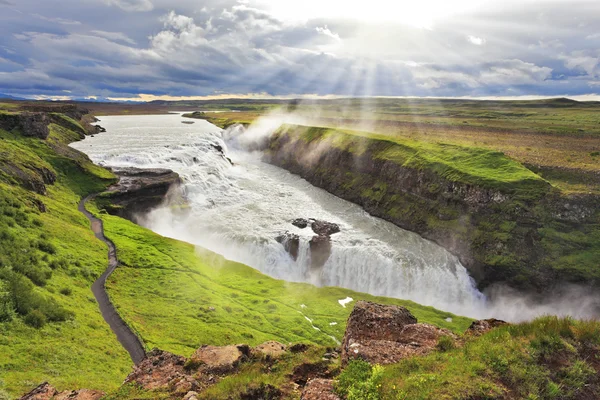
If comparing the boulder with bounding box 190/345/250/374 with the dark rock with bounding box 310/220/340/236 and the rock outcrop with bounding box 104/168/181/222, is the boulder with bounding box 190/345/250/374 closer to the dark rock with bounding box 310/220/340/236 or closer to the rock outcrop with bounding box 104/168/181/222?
the dark rock with bounding box 310/220/340/236

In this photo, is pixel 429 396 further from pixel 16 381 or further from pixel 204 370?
pixel 16 381

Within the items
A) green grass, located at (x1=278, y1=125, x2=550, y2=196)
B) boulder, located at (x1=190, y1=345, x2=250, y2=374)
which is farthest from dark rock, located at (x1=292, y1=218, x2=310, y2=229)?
boulder, located at (x1=190, y1=345, x2=250, y2=374)

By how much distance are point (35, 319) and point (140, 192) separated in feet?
151

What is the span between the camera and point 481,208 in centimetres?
5247

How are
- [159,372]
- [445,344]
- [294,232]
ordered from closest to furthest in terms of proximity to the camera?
[445,344], [159,372], [294,232]

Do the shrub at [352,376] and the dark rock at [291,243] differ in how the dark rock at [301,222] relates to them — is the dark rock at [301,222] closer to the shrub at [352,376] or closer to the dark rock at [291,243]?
the dark rock at [291,243]

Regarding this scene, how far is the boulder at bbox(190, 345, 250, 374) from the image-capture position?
1522 cm

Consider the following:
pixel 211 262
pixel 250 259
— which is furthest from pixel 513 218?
pixel 211 262

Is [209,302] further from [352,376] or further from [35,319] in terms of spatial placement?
[352,376]

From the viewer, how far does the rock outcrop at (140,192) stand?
61994mm

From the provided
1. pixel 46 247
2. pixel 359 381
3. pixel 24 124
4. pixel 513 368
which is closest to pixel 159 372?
Result: pixel 359 381

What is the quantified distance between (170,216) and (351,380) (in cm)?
5876

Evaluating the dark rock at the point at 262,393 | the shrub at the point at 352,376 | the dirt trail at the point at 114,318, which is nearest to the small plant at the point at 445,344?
the shrub at the point at 352,376

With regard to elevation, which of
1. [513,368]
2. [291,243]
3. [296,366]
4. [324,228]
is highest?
[513,368]
